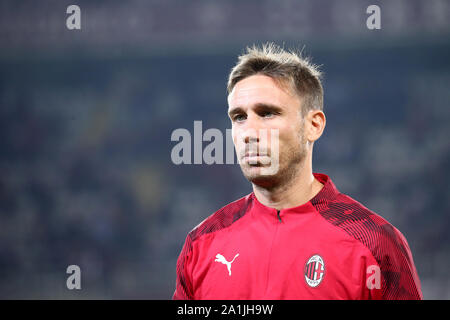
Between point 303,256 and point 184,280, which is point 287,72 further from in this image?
point 184,280

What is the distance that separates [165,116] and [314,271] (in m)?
5.99

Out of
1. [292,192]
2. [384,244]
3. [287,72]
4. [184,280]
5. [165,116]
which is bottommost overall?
[184,280]

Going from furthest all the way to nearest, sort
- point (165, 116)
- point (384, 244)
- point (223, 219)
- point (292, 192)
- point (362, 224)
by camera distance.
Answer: point (165, 116), point (223, 219), point (292, 192), point (362, 224), point (384, 244)

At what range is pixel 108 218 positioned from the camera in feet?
23.2

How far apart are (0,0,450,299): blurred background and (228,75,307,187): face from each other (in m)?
4.77

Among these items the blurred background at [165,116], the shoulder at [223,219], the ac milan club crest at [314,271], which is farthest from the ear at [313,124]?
the blurred background at [165,116]

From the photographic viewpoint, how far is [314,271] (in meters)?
2.00

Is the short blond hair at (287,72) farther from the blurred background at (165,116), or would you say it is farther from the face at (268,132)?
the blurred background at (165,116)

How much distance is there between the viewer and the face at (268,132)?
2119 millimetres

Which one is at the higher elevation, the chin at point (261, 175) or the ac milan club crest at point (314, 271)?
the chin at point (261, 175)

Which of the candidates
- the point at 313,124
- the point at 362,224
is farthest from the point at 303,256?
the point at 313,124

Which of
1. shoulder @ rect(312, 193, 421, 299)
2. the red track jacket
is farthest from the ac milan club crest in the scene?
shoulder @ rect(312, 193, 421, 299)

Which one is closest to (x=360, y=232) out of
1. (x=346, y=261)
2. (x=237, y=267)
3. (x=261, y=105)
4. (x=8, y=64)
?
(x=346, y=261)

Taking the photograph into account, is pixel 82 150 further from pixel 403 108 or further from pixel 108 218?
pixel 403 108
